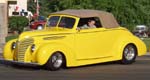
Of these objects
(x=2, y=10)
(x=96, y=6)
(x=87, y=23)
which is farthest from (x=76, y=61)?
(x=96, y=6)

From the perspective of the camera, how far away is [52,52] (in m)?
14.4

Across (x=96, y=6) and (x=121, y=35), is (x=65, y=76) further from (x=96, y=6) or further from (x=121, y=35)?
(x=96, y=6)

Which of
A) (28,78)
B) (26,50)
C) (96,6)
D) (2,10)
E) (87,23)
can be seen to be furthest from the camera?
(96,6)

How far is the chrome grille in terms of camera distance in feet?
48.0

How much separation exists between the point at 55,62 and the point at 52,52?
1.27 feet

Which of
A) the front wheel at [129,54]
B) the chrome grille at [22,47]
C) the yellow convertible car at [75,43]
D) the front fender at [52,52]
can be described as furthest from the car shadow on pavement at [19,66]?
the front wheel at [129,54]

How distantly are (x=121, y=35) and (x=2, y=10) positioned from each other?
51.5 feet

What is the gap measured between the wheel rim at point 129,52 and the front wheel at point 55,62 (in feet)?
7.82

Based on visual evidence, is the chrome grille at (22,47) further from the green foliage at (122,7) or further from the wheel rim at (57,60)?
the green foliage at (122,7)

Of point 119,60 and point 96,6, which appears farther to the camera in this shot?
point 96,6

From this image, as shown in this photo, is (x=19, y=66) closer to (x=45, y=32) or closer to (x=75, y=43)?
(x=45, y=32)

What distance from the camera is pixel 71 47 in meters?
14.9

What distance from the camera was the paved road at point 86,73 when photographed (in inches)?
514

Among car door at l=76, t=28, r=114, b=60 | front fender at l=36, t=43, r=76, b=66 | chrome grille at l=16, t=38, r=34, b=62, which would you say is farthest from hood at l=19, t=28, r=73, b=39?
front fender at l=36, t=43, r=76, b=66
